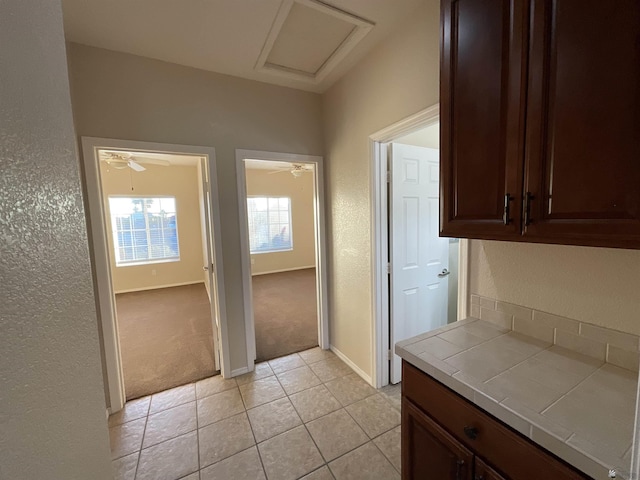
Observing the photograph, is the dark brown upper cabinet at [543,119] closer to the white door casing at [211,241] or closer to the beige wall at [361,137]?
the beige wall at [361,137]

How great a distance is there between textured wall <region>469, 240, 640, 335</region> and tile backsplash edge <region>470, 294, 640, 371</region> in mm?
26

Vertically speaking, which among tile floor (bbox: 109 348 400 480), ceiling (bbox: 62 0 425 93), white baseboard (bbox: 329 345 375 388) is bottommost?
tile floor (bbox: 109 348 400 480)

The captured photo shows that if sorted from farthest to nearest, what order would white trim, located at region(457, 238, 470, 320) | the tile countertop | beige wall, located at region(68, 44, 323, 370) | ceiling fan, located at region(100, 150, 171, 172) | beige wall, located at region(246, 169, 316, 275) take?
beige wall, located at region(246, 169, 316, 275) → ceiling fan, located at region(100, 150, 171, 172) → beige wall, located at region(68, 44, 323, 370) → white trim, located at region(457, 238, 470, 320) → the tile countertop

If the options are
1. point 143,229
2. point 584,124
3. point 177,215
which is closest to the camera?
point 584,124

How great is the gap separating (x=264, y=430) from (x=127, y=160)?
3983 millimetres

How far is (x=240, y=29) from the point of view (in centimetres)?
171

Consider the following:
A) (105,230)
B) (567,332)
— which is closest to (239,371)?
(105,230)

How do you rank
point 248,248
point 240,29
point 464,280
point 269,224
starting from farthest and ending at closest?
1. point 269,224
2. point 248,248
3. point 240,29
4. point 464,280

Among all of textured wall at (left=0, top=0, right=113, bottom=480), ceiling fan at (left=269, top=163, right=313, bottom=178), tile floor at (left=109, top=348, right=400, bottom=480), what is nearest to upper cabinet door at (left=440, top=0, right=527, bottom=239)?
textured wall at (left=0, top=0, right=113, bottom=480)

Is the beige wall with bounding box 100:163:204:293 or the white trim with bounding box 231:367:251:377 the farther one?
the beige wall with bounding box 100:163:204:293

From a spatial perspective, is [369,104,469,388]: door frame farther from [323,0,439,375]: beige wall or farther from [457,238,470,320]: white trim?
[457,238,470,320]: white trim

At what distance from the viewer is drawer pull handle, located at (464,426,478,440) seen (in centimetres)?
88

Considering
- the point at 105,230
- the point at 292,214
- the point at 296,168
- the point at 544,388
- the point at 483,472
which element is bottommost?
the point at 483,472

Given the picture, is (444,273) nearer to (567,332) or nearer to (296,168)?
(567,332)
